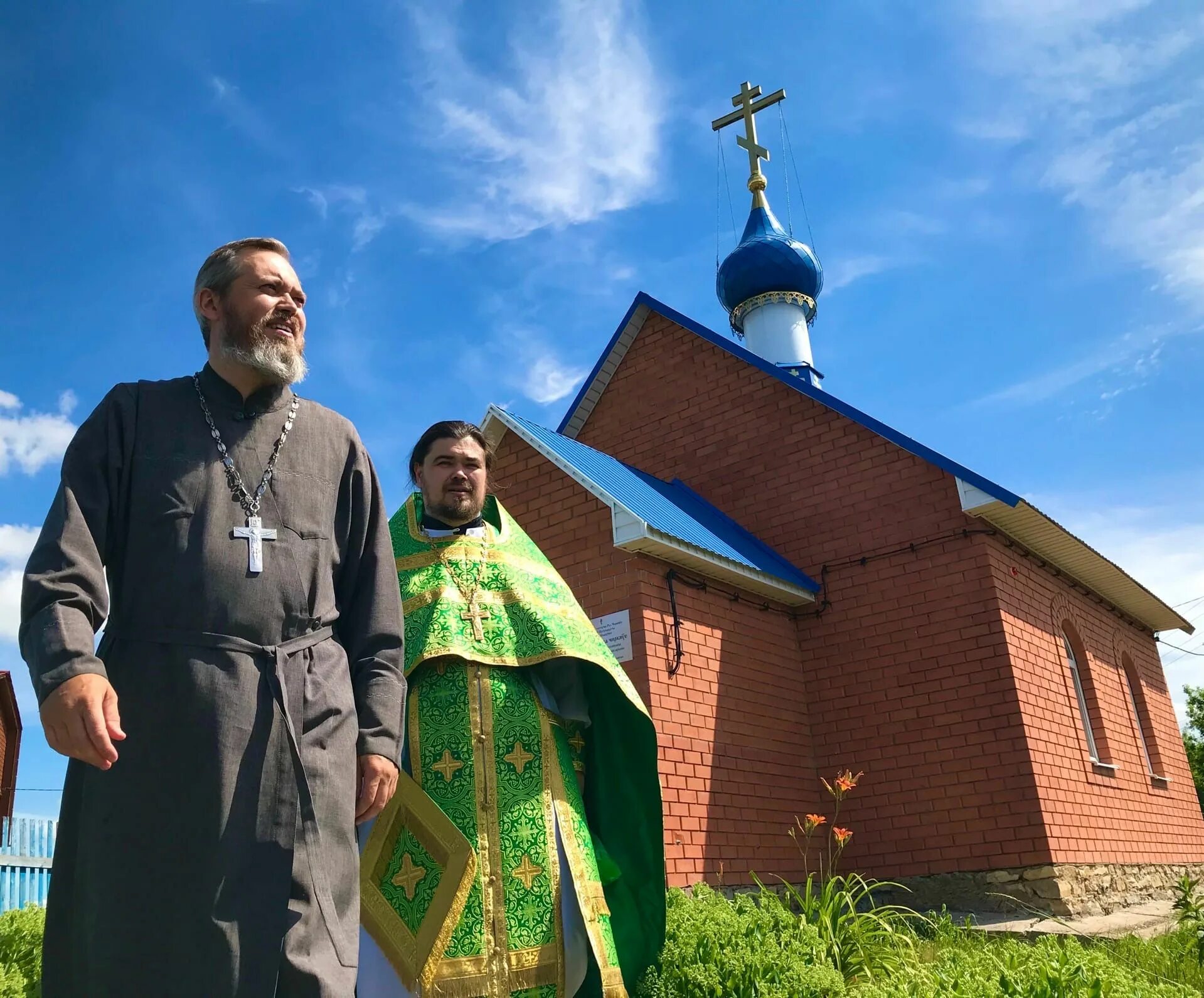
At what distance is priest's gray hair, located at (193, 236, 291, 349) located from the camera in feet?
7.66

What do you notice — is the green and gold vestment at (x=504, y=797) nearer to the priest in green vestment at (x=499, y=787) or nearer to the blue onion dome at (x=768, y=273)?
the priest in green vestment at (x=499, y=787)

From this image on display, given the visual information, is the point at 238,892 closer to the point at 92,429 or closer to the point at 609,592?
the point at 92,429

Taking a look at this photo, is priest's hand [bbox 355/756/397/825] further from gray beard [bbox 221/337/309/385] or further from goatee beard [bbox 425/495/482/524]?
goatee beard [bbox 425/495/482/524]

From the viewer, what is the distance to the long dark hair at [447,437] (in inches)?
143

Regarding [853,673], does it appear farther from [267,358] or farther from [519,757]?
[267,358]

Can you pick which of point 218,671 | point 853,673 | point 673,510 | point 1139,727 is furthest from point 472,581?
point 1139,727

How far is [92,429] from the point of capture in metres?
2.11

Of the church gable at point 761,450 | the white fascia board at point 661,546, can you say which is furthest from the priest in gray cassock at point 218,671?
the church gable at point 761,450

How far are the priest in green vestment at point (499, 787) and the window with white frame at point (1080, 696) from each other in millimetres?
8231

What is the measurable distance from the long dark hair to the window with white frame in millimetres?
8589

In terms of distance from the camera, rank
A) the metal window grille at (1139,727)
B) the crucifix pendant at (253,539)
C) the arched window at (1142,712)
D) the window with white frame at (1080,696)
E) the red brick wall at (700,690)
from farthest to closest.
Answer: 1. the arched window at (1142,712)
2. the metal window grille at (1139,727)
3. the window with white frame at (1080,696)
4. the red brick wall at (700,690)
5. the crucifix pendant at (253,539)

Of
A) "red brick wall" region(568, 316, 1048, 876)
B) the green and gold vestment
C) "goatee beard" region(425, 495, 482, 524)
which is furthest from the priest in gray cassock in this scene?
"red brick wall" region(568, 316, 1048, 876)

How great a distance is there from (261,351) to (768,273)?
1301 cm

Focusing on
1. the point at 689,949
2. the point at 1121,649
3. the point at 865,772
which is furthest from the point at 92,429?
the point at 1121,649
